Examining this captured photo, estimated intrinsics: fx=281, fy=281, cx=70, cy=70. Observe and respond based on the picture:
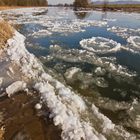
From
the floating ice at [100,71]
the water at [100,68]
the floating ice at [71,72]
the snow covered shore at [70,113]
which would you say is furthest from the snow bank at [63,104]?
the floating ice at [100,71]

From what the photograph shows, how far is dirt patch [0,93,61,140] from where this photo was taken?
272 inches

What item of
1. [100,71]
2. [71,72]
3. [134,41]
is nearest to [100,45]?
[134,41]

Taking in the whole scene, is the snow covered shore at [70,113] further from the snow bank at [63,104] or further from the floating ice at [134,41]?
the floating ice at [134,41]

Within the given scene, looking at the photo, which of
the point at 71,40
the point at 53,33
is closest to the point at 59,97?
the point at 71,40

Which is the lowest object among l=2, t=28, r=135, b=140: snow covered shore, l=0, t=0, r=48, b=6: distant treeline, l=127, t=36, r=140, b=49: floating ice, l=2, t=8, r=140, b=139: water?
l=0, t=0, r=48, b=6: distant treeline

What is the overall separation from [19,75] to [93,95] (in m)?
3.00

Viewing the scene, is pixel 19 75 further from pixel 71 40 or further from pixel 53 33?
pixel 53 33

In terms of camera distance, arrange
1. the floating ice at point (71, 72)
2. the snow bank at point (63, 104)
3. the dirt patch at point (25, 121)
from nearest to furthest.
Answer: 1. the dirt patch at point (25, 121)
2. the snow bank at point (63, 104)
3. the floating ice at point (71, 72)

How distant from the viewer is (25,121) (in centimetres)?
754

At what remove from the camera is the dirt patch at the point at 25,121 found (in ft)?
22.7

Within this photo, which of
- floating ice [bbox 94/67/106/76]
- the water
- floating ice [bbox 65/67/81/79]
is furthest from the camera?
floating ice [bbox 94/67/106/76]

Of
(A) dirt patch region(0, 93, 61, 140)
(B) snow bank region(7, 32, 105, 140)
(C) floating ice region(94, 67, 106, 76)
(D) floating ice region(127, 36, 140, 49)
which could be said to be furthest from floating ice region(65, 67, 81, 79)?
(D) floating ice region(127, 36, 140, 49)

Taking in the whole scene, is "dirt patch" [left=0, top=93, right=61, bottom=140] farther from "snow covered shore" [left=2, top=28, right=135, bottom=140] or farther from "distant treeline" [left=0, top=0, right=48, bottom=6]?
"distant treeline" [left=0, top=0, right=48, bottom=6]

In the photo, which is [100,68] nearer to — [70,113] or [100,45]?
[70,113]
